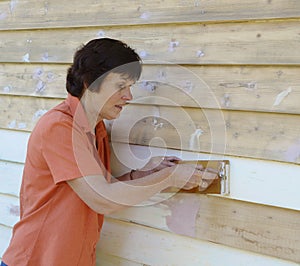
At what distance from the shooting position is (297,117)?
4.83 ft

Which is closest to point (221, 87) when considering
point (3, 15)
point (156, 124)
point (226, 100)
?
point (226, 100)

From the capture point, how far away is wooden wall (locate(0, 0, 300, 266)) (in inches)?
59.1

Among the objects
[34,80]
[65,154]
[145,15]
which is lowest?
[65,154]

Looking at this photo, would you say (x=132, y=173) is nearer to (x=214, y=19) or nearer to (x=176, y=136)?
(x=176, y=136)

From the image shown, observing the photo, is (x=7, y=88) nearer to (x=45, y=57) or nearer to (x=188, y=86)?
(x=45, y=57)

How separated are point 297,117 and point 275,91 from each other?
11cm

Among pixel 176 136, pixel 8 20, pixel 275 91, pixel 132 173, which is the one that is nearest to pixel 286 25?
pixel 275 91

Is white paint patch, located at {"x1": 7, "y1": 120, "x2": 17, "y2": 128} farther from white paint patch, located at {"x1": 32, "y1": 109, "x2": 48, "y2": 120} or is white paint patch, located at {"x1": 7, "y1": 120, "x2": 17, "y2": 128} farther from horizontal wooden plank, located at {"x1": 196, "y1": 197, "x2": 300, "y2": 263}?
horizontal wooden plank, located at {"x1": 196, "y1": 197, "x2": 300, "y2": 263}

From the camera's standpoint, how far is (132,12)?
1809 mm

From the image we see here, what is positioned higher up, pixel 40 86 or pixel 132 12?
pixel 132 12

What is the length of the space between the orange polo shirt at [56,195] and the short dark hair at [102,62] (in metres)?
0.08

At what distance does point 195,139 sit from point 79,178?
0.48 meters

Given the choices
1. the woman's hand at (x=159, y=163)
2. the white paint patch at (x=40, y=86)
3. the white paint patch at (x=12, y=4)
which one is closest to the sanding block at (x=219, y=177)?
the woman's hand at (x=159, y=163)

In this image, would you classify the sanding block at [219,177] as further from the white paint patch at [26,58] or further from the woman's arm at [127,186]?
the white paint patch at [26,58]
